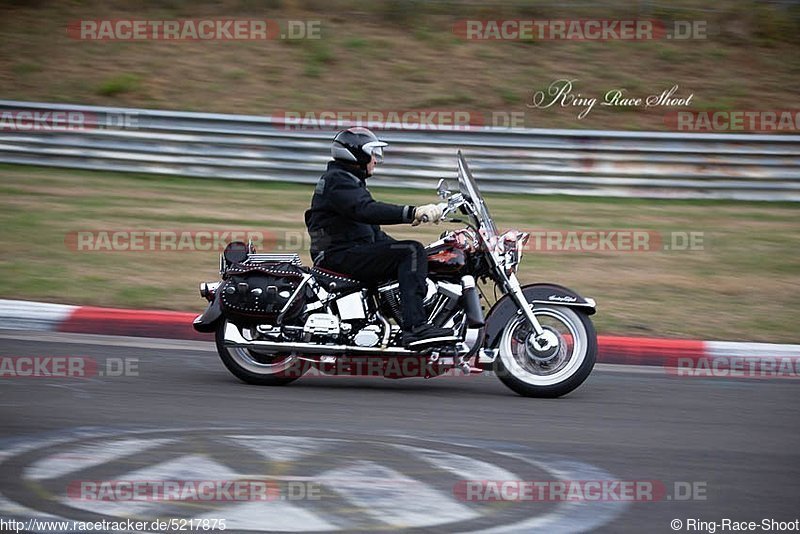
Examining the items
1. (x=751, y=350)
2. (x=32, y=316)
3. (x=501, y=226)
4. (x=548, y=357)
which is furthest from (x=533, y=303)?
(x=501, y=226)

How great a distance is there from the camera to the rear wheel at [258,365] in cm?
725

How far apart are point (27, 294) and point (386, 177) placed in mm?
6020

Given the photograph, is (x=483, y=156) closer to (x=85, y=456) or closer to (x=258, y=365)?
(x=258, y=365)

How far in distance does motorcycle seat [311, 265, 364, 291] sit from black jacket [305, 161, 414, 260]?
14cm

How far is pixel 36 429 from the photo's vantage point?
19.2 feet

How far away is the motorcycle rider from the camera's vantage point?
690 centimetres

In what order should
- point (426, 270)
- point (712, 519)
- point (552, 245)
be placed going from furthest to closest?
point (552, 245)
point (426, 270)
point (712, 519)

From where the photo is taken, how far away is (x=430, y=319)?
707cm

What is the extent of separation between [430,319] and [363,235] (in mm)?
703

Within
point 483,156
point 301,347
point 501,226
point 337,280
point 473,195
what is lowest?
point 301,347

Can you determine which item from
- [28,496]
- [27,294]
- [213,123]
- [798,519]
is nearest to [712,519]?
[798,519]

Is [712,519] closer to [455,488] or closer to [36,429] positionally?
[455,488]

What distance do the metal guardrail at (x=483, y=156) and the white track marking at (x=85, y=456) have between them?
29.8ft

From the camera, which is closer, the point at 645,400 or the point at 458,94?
the point at 645,400
